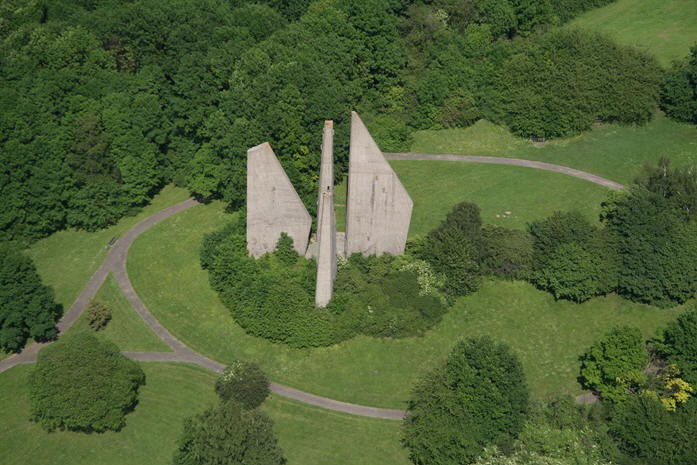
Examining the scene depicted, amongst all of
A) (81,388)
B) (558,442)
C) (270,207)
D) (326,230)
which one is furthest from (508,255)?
(81,388)

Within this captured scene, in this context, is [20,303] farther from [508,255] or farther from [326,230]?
[508,255]

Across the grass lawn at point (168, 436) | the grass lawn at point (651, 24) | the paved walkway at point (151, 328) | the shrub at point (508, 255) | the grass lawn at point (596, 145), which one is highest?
the grass lawn at point (651, 24)

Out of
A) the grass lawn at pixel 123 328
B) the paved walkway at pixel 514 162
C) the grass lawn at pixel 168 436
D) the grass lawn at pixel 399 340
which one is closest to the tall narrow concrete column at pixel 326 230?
the grass lawn at pixel 399 340

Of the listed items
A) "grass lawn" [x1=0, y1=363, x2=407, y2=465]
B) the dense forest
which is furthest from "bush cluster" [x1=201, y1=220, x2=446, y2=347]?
the dense forest

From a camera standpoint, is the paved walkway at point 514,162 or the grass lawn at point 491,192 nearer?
the grass lawn at point 491,192

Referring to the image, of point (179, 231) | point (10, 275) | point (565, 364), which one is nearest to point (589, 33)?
point (565, 364)

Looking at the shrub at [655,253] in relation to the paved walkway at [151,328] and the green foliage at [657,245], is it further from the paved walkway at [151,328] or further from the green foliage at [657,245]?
the paved walkway at [151,328]

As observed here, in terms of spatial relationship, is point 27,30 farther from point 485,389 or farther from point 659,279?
point 659,279
